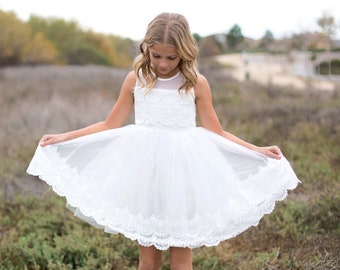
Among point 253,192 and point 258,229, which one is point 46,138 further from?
point 258,229

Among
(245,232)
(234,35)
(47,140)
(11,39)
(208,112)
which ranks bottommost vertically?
(245,232)

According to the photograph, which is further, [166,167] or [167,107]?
[167,107]

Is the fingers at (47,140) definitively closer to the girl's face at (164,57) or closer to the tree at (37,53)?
the girl's face at (164,57)

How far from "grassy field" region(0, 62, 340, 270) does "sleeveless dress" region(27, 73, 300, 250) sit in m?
0.80

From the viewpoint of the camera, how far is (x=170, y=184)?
8.08ft

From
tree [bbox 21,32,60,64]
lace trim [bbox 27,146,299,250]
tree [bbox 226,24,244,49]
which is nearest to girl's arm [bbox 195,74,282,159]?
lace trim [bbox 27,146,299,250]

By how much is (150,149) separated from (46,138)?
0.68m

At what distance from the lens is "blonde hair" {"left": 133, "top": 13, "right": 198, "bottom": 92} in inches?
95.9

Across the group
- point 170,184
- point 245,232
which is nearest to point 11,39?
point 245,232

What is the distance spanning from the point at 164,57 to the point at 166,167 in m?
0.54

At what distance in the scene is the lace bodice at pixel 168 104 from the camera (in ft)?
8.62

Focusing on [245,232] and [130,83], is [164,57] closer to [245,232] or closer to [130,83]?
[130,83]

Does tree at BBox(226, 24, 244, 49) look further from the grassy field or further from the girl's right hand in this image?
the girl's right hand

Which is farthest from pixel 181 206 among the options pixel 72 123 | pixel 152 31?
pixel 72 123
